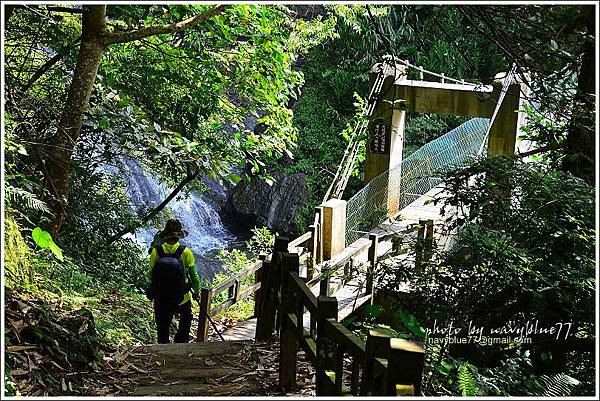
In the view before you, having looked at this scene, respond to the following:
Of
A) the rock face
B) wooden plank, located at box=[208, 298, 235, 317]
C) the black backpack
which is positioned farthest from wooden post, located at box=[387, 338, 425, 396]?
the rock face

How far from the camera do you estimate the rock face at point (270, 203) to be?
15.1 metres

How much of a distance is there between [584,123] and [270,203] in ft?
41.1

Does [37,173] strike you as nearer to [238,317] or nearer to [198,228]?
[238,317]

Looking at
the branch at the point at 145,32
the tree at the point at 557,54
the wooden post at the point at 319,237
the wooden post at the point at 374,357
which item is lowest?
the wooden post at the point at 374,357

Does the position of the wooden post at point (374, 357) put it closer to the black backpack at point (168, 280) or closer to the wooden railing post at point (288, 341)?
the wooden railing post at point (288, 341)

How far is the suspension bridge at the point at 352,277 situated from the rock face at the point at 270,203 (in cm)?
644

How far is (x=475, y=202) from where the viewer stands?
130 inches

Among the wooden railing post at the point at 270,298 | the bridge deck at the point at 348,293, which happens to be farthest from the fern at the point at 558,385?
the bridge deck at the point at 348,293

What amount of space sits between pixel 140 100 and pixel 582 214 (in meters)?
4.39

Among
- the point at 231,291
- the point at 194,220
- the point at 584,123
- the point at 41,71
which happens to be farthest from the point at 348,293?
the point at 194,220

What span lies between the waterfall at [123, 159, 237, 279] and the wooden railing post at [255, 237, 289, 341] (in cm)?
771

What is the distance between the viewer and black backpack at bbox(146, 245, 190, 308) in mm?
4625

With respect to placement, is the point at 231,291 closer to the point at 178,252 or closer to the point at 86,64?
the point at 178,252

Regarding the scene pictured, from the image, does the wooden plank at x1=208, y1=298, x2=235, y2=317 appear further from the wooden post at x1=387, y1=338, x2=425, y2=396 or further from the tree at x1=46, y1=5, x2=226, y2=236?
the wooden post at x1=387, y1=338, x2=425, y2=396
